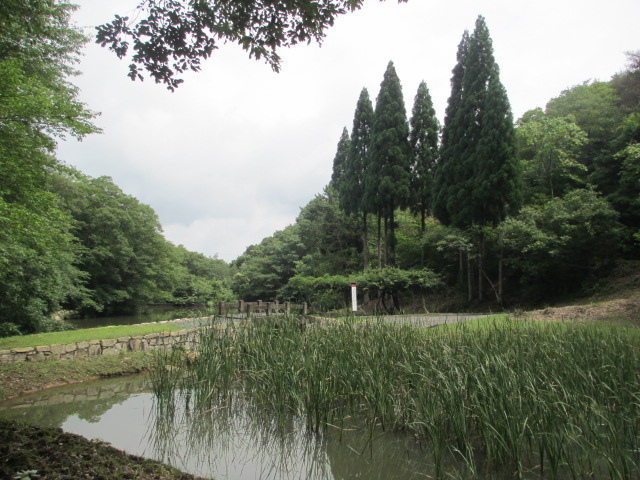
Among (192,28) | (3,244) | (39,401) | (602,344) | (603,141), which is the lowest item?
(39,401)

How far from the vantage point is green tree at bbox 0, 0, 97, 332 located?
708 cm

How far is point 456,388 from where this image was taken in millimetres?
3320

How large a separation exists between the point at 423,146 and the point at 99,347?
53.4ft

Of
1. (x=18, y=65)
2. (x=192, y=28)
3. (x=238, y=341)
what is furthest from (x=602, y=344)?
(x=18, y=65)

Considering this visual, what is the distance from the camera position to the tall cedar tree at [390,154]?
1836 centimetres

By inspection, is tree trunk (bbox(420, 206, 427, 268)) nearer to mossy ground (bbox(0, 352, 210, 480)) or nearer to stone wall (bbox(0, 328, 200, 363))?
stone wall (bbox(0, 328, 200, 363))

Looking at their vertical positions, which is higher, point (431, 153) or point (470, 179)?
point (431, 153)

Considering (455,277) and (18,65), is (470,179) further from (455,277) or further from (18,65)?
(18,65)

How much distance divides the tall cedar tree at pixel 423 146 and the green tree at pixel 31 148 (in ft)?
45.7

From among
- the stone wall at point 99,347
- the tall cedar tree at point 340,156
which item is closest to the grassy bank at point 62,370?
the stone wall at point 99,347

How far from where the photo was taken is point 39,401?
5898 millimetres

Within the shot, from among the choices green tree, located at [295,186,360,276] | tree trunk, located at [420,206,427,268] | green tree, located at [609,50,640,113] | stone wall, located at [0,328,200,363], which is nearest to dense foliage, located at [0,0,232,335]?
stone wall, located at [0,328,200,363]

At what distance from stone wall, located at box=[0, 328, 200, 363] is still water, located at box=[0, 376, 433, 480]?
1460 mm

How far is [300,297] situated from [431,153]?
940cm
